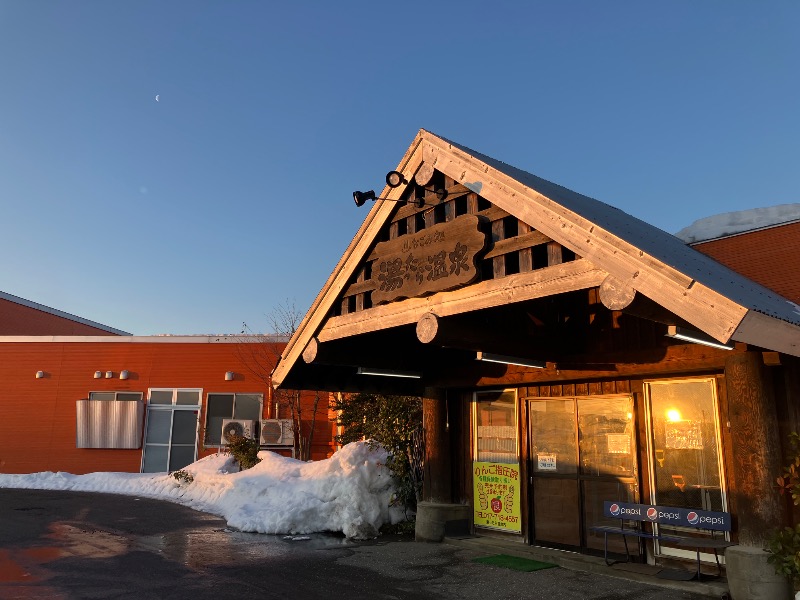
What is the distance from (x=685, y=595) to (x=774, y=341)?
3.13 metres

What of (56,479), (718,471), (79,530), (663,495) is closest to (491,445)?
(663,495)

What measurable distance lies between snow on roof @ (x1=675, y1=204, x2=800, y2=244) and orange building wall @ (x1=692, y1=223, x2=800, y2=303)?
1443mm

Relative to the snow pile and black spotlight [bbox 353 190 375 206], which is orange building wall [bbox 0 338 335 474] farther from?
black spotlight [bbox 353 190 375 206]

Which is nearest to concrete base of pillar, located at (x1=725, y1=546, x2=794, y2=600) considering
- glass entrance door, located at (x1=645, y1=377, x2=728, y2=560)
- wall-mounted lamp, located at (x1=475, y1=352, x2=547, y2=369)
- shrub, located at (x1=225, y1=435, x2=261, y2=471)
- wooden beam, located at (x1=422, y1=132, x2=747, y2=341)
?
glass entrance door, located at (x1=645, y1=377, x2=728, y2=560)

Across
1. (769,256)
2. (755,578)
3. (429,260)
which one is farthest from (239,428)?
(755,578)

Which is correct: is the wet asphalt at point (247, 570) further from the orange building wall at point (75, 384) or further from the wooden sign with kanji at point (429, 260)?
the orange building wall at point (75, 384)

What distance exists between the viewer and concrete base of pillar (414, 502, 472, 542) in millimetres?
10055

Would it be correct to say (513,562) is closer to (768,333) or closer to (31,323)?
(768,333)

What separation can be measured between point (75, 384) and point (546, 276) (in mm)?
22307

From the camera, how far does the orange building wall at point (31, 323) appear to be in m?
29.3

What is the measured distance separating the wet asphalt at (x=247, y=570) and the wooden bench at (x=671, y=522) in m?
0.57

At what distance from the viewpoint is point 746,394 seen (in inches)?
253

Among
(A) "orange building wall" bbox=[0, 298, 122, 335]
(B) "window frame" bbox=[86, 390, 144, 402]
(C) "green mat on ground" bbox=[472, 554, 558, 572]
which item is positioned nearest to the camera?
(C) "green mat on ground" bbox=[472, 554, 558, 572]

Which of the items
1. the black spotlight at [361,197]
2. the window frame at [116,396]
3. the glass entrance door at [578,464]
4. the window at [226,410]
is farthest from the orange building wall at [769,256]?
the window frame at [116,396]
